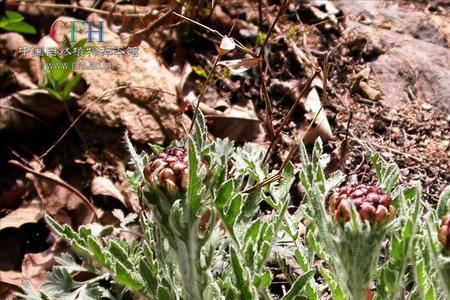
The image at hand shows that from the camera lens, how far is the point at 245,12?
4.20m

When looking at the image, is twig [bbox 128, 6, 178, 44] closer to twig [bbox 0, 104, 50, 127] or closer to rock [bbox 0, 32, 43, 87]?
rock [bbox 0, 32, 43, 87]

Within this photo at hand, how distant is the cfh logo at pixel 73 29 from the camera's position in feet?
12.8

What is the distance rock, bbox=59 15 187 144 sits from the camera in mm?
3463

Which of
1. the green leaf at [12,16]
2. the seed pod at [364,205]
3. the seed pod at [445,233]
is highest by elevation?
the seed pod at [445,233]

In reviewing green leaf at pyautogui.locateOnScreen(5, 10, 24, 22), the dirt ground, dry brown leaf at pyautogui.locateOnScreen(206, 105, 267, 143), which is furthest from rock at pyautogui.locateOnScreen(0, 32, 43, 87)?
dry brown leaf at pyautogui.locateOnScreen(206, 105, 267, 143)

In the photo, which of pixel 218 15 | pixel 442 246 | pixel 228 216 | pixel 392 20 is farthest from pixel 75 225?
pixel 392 20

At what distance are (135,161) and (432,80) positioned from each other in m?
2.09

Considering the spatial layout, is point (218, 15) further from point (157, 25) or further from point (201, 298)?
point (201, 298)

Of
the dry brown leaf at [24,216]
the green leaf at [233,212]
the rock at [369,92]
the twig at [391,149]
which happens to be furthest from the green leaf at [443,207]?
the dry brown leaf at [24,216]

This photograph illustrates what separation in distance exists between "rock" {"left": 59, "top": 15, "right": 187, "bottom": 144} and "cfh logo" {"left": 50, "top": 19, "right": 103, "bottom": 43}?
8.6 inches

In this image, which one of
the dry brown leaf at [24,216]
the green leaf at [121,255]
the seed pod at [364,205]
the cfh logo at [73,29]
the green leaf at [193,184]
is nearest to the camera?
the seed pod at [364,205]

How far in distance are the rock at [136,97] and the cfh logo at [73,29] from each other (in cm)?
22

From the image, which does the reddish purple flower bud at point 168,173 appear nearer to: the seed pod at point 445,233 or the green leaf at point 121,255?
the green leaf at point 121,255

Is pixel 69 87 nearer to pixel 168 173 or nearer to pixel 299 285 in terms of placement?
pixel 168 173
